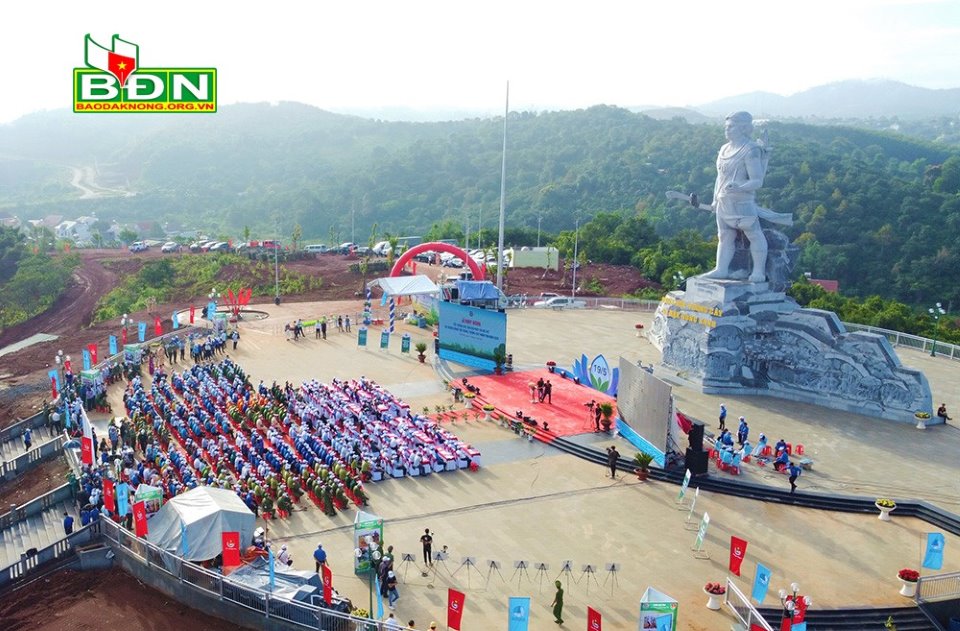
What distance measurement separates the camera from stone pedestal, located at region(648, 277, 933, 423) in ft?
104

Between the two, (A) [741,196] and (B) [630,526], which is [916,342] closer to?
(A) [741,196]

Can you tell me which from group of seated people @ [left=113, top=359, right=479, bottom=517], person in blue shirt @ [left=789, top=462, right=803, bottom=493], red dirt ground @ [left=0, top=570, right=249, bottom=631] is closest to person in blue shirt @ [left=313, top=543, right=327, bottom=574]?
red dirt ground @ [left=0, top=570, right=249, bottom=631]

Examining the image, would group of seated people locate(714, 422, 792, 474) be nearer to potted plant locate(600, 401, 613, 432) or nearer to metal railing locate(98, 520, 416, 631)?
potted plant locate(600, 401, 613, 432)

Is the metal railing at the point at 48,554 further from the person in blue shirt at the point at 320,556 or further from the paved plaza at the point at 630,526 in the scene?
the person in blue shirt at the point at 320,556

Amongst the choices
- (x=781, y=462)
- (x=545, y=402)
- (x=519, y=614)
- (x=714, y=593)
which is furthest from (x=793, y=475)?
(x=519, y=614)

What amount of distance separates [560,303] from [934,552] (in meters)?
36.1

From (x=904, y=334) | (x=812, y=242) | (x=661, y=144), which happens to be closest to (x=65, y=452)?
(x=904, y=334)

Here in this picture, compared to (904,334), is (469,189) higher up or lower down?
higher up

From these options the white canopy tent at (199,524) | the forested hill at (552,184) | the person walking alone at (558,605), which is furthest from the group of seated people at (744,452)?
the forested hill at (552,184)

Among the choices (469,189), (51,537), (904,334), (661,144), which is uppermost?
(661,144)

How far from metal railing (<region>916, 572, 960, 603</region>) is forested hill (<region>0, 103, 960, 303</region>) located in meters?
65.3

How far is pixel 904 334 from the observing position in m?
45.3

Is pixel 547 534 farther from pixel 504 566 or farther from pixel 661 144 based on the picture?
pixel 661 144

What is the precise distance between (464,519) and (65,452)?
14.7 metres
